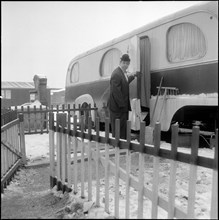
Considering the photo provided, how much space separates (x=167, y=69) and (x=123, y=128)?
1.59 metres

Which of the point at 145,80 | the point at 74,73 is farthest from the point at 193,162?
the point at 74,73

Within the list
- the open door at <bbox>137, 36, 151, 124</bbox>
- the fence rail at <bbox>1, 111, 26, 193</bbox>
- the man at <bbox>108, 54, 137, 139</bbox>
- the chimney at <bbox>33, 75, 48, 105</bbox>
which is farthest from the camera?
the chimney at <bbox>33, 75, 48, 105</bbox>

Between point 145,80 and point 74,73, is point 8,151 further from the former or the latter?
point 74,73

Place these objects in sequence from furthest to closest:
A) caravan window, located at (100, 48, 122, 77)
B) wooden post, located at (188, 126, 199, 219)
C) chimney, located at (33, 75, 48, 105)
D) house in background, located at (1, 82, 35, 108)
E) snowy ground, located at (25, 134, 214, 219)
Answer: house in background, located at (1, 82, 35, 108)
chimney, located at (33, 75, 48, 105)
caravan window, located at (100, 48, 122, 77)
snowy ground, located at (25, 134, 214, 219)
wooden post, located at (188, 126, 199, 219)

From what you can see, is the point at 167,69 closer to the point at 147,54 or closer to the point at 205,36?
the point at 147,54

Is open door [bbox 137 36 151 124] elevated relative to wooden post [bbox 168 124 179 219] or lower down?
elevated

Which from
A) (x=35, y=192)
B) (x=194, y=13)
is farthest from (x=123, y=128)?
Result: (x=194, y=13)

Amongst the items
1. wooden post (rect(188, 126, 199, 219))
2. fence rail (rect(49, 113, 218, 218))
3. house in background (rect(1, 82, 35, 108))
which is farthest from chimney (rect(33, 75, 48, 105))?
house in background (rect(1, 82, 35, 108))

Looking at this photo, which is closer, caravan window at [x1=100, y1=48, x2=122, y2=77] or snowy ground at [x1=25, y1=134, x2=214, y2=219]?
A: snowy ground at [x1=25, y1=134, x2=214, y2=219]

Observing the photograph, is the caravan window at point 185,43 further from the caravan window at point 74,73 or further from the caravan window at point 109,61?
the caravan window at point 74,73

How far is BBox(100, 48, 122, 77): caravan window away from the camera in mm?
7203

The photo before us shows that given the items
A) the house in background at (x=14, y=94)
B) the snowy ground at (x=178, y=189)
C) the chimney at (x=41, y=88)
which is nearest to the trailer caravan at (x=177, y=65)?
the snowy ground at (x=178, y=189)

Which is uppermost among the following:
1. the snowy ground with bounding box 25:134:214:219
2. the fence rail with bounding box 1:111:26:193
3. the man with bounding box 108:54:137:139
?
the man with bounding box 108:54:137:139

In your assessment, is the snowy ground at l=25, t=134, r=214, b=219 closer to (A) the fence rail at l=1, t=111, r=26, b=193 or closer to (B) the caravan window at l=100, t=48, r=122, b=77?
(A) the fence rail at l=1, t=111, r=26, b=193
